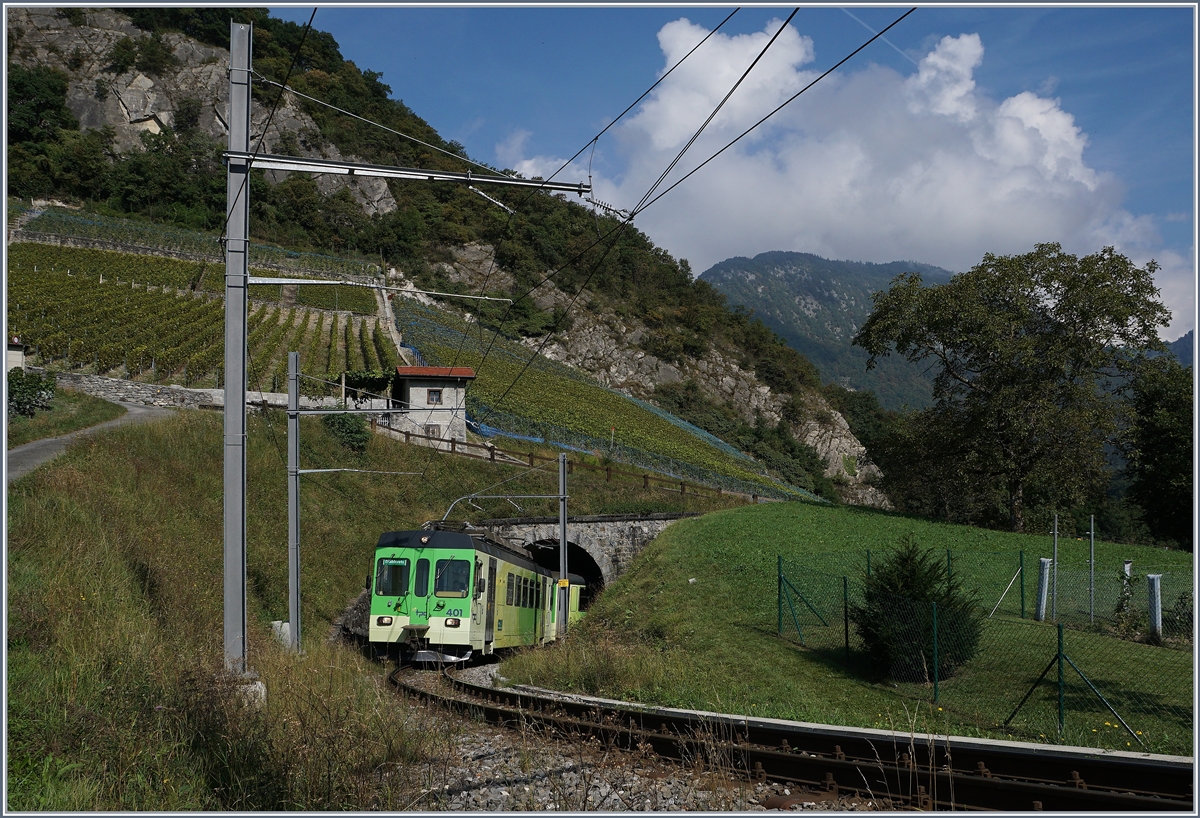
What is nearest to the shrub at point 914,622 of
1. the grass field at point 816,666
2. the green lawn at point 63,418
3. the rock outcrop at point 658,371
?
the grass field at point 816,666

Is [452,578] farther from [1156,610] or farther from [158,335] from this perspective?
[158,335]

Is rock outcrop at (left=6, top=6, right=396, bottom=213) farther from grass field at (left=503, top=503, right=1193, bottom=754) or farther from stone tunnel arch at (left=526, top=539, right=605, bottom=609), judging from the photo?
grass field at (left=503, top=503, right=1193, bottom=754)

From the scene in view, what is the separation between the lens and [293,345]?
150 ft

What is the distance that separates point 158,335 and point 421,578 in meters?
31.1

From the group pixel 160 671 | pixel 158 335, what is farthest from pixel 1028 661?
pixel 158 335

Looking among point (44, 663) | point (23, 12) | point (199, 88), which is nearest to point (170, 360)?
point (44, 663)

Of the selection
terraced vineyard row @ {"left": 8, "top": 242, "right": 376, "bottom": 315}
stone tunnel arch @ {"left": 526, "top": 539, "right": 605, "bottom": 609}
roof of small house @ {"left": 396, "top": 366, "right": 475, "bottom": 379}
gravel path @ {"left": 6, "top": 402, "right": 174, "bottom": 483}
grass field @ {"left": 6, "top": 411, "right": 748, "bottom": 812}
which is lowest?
stone tunnel arch @ {"left": 526, "top": 539, "right": 605, "bottom": 609}

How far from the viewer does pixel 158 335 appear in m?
40.9

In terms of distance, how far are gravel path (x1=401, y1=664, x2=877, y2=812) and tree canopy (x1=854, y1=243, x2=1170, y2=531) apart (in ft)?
89.8

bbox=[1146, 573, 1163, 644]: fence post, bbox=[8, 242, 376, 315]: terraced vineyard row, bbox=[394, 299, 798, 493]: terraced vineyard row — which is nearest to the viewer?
bbox=[1146, 573, 1163, 644]: fence post

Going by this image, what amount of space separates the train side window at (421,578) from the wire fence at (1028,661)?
7.07 metres

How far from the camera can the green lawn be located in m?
22.5

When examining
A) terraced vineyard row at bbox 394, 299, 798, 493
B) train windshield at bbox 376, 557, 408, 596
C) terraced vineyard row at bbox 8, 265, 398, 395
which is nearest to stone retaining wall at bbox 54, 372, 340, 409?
terraced vineyard row at bbox 8, 265, 398, 395

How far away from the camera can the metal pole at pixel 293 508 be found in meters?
14.2
